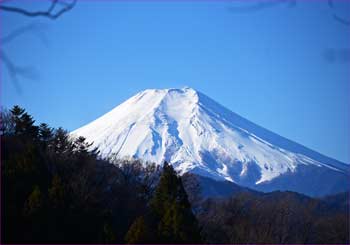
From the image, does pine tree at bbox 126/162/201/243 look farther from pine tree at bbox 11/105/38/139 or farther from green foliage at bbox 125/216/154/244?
pine tree at bbox 11/105/38/139

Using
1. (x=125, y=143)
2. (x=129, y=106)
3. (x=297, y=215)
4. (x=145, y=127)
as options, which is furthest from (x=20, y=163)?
(x=129, y=106)

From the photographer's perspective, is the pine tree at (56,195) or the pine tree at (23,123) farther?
the pine tree at (23,123)

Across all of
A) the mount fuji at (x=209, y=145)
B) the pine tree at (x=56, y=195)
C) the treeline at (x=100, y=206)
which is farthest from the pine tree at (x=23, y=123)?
the mount fuji at (x=209, y=145)

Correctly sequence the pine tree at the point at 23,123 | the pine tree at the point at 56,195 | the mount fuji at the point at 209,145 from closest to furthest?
1. the pine tree at the point at 56,195
2. the pine tree at the point at 23,123
3. the mount fuji at the point at 209,145

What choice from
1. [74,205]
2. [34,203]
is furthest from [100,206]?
[34,203]

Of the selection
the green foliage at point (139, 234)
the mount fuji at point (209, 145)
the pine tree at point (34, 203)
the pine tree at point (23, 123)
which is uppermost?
the mount fuji at point (209, 145)

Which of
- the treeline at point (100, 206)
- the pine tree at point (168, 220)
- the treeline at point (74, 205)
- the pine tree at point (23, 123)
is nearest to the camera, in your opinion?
the pine tree at point (168, 220)

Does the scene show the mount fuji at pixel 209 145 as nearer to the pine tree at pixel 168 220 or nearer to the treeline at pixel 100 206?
the treeline at pixel 100 206
